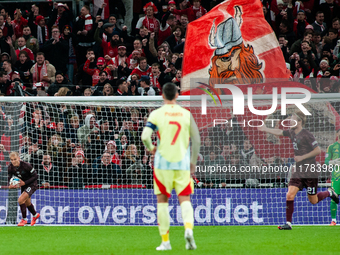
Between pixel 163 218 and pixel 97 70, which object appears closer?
pixel 163 218

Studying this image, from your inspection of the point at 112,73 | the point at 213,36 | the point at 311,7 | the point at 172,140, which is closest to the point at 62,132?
the point at 112,73

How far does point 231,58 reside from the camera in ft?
42.7

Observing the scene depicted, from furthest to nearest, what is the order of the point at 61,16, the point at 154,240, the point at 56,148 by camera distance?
the point at 61,16 < the point at 56,148 < the point at 154,240

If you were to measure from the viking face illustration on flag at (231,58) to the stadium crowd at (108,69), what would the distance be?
1.12m

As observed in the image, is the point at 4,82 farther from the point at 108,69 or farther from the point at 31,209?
the point at 31,209

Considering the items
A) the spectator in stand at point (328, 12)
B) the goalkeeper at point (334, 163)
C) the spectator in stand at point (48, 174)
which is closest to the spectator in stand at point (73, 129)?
the spectator in stand at point (48, 174)

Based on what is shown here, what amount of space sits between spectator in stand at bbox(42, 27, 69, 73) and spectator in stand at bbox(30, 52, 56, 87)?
811 mm

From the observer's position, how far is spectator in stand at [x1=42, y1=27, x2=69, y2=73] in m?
15.3

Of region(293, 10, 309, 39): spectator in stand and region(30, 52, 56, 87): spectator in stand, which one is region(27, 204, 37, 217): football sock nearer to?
region(30, 52, 56, 87): spectator in stand

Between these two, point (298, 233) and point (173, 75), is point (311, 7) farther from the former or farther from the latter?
point (298, 233)

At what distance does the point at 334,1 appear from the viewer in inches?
642

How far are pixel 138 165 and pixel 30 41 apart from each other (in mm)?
6708

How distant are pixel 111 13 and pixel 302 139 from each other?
9.60 metres

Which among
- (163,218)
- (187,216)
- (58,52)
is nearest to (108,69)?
(58,52)
